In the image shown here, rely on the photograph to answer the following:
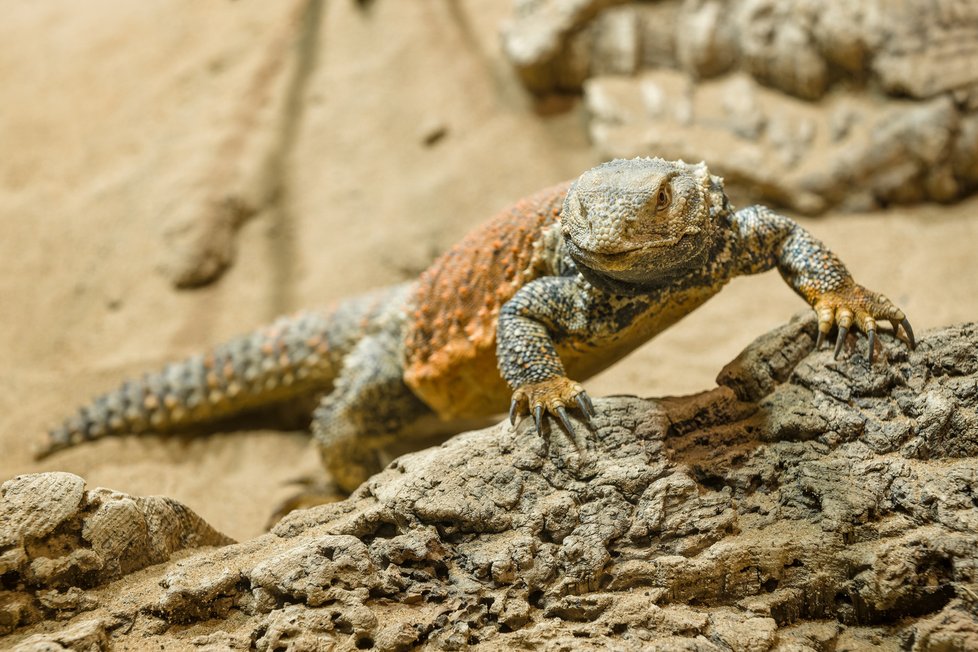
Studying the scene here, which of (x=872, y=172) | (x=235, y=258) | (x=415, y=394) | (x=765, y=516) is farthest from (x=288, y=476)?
(x=872, y=172)

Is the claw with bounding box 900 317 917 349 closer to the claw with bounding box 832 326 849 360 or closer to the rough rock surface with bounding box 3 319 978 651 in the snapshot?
the rough rock surface with bounding box 3 319 978 651

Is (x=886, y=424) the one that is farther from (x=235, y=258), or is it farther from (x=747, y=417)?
(x=235, y=258)

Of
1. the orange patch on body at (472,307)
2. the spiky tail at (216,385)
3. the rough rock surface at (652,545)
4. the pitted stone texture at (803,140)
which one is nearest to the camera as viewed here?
the rough rock surface at (652,545)

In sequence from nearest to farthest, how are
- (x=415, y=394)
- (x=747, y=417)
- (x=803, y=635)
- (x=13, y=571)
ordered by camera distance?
(x=803, y=635), (x=13, y=571), (x=747, y=417), (x=415, y=394)

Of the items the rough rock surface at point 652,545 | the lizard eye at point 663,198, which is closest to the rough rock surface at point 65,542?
the rough rock surface at point 652,545

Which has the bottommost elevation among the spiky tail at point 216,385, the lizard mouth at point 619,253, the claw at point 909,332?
the spiky tail at point 216,385

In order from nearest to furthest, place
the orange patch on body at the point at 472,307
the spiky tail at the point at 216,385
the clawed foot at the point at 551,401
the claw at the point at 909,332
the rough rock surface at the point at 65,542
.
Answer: the rough rock surface at the point at 65,542, the claw at the point at 909,332, the clawed foot at the point at 551,401, the orange patch on body at the point at 472,307, the spiky tail at the point at 216,385

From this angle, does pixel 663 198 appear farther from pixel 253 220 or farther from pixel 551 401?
pixel 253 220

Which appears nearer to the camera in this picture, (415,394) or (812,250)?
(812,250)

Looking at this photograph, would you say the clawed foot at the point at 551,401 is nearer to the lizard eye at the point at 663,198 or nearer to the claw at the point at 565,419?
the claw at the point at 565,419
